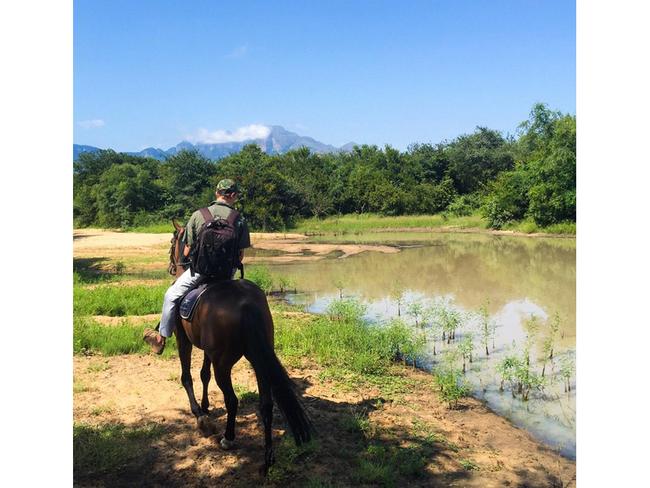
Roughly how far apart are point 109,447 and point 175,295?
4.62ft

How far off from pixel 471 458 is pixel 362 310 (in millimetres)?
5057

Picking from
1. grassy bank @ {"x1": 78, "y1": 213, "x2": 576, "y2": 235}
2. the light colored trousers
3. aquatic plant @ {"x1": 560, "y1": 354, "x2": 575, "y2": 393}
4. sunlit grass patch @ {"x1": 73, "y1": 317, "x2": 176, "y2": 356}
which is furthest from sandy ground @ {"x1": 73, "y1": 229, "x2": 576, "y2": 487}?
grassy bank @ {"x1": 78, "y1": 213, "x2": 576, "y2": 235}

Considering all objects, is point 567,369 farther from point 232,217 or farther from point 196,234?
point 196,234

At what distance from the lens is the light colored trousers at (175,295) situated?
4.45m

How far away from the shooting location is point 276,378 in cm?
370

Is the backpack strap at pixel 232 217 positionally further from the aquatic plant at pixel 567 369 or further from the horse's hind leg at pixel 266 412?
the aquatic plant at pixel 567 369

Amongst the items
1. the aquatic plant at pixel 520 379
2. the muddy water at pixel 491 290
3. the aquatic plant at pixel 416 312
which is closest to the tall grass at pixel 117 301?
the muddy water at pixel 491 290

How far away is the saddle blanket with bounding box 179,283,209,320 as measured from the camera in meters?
4.28

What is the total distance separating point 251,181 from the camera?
3017cm

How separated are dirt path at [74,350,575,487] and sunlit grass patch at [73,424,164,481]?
0.04 m

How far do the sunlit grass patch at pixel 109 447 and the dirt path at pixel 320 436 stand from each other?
0.04 metres

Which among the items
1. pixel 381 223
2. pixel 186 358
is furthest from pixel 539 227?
pixel 186 358

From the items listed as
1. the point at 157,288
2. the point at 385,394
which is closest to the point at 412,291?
the point at 157,288

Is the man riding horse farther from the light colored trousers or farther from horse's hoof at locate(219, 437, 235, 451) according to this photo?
horse's hoof at locate(219, 437, 235, 451)
